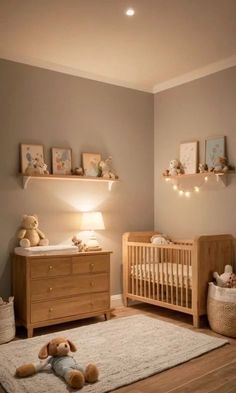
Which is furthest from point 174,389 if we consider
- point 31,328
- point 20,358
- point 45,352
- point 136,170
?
point 136,170

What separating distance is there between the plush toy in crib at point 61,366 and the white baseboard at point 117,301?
182cm

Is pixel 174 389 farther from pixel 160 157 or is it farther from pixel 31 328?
pixel 160 157

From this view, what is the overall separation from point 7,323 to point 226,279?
1.97m

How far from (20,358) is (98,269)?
1.21m

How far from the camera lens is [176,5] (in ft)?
8.80

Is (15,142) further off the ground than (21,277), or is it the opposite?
(15,142)

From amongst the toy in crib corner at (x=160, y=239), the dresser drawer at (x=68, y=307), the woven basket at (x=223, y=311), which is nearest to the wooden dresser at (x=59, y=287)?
the dresser drawer at (x=68, y=307)

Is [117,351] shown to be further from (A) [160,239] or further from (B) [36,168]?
(B) [36,168]

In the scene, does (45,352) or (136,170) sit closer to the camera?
(45,352)

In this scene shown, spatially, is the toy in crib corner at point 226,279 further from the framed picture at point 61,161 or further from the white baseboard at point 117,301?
the framed picture at point 61,161

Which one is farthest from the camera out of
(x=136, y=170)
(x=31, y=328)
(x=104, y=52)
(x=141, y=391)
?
A: (x=136, y=170)

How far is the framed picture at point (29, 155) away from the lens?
142 inches

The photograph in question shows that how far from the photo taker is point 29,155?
3.64m

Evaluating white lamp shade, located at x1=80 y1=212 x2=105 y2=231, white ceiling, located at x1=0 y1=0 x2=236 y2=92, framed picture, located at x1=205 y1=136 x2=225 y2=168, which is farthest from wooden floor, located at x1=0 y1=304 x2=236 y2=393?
white ceiling, located at x1=0 y1=0 x2=236 y2=92
